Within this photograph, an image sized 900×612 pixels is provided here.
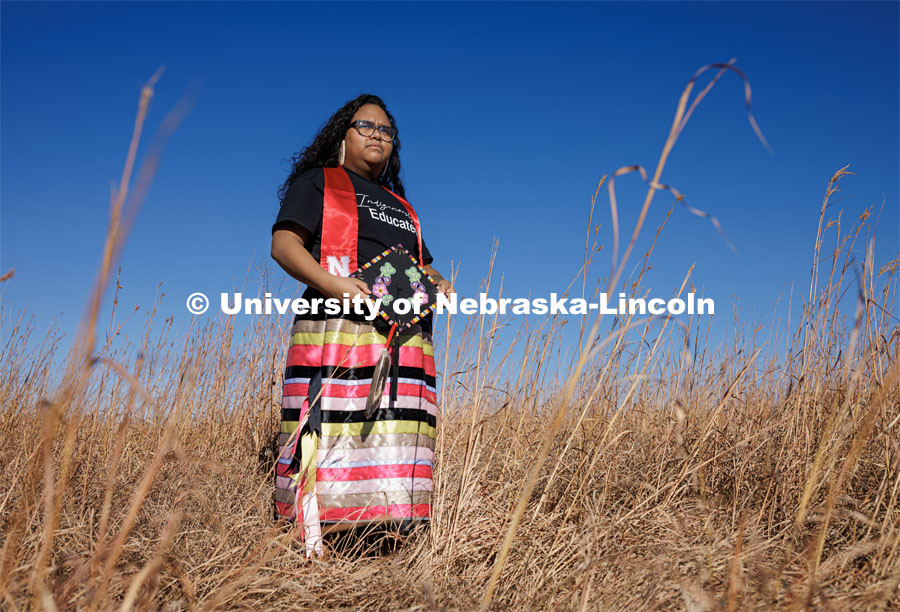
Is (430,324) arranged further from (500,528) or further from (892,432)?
(892,432)

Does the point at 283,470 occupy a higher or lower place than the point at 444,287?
lower

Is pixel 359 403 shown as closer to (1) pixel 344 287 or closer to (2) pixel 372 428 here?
(2) pixel 372 428

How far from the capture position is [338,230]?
5.61 feet

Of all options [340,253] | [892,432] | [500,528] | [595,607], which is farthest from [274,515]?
[892,432]

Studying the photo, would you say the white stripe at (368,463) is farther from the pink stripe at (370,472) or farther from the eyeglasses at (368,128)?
the eyeglasses at (368,128)

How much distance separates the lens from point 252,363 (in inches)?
131

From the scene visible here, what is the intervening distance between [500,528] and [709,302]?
1.38 meters

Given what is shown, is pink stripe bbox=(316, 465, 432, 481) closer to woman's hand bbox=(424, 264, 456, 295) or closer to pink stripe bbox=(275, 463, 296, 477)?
pink stripe bbox=(275, 463, 296, 477)

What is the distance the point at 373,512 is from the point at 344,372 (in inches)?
14.9

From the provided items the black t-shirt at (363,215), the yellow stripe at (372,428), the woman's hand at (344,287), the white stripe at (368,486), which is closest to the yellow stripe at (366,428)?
the yellow stripe at (372,428)

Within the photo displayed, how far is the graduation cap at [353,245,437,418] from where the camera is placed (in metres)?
1.61

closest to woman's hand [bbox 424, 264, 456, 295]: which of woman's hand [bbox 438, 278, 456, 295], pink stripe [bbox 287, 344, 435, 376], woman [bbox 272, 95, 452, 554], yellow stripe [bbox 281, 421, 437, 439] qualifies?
woman's hand [bbox 438, 278, 456, 295]

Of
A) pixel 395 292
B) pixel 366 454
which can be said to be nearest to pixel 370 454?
pixel 366 454

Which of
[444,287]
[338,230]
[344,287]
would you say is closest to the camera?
[344,287]
